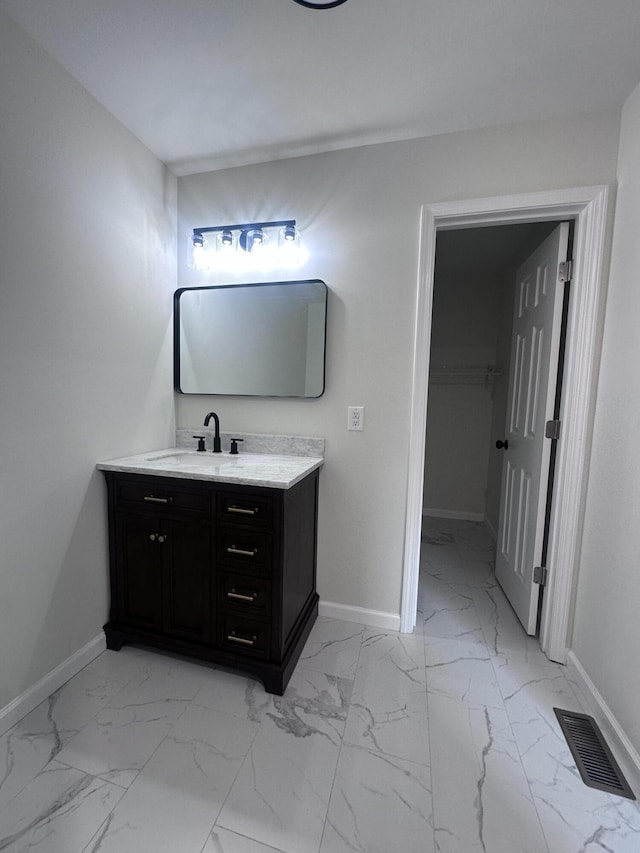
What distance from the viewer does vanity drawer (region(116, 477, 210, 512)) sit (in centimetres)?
146

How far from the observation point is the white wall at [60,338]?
1208 mm

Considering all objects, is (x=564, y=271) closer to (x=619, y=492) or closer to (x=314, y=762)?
(x=619, y=492)

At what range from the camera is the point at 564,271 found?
161cm

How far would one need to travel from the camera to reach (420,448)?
5.63ft

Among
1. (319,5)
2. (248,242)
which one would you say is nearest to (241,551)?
Answer: (248,242)

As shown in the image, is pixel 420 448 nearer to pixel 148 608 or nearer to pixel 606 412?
pixel 606 412

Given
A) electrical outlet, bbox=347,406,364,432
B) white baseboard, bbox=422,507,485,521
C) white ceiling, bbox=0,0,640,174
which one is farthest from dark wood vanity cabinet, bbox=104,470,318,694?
white baseboard, bbox=422,507,485,521

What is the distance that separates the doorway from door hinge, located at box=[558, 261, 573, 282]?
28 mm

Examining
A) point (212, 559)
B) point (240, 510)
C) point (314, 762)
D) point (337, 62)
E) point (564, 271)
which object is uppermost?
point (337, 62)

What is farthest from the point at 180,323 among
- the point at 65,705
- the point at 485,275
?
the point at 485,275

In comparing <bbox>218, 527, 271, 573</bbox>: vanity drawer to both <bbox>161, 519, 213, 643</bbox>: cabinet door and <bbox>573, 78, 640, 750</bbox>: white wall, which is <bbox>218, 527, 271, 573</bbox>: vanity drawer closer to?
<bbox>161, 519, 213, 643</bbox>: cabinet door

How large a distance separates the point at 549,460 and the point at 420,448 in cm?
62

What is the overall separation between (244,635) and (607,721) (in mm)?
1389

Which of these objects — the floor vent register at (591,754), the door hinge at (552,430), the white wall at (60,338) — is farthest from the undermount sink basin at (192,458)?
the floor vent register at (591,754)
